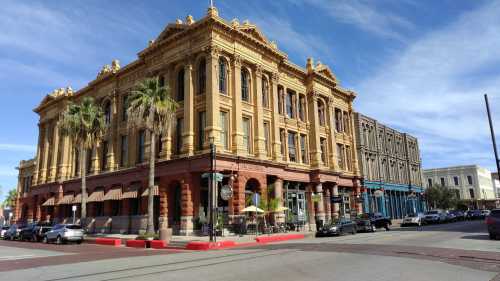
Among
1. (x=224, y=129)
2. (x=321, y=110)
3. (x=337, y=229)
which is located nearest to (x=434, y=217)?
(x=321, y=110)

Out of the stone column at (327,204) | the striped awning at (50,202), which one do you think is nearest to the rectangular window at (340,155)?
the stone column at (327,204)

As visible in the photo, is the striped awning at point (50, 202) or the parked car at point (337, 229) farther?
the striped awning at point (50, 202)

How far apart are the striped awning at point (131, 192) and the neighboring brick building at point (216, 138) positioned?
132 mm

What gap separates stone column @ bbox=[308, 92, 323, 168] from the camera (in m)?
43.9

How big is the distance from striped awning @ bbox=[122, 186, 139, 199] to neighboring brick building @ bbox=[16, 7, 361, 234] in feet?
0.43

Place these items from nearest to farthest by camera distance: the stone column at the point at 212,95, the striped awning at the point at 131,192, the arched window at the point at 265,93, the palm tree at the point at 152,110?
the palm tree at the point at 152,110, the stone column at the point at 212,95, the striped awning at the point at 131,192, the arched window at the point at 265,93

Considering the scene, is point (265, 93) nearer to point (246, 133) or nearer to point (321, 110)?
point (246, 133)

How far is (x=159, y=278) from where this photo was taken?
36.2 feet

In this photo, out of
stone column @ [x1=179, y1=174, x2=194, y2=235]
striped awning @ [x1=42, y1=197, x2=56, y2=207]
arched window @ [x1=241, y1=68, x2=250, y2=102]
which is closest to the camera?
stone column @ [x1=179, y1=174, x2=194, y2=235]

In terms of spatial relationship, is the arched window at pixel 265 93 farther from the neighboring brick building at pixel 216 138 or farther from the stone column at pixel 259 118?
the stone column at pixel 259 118

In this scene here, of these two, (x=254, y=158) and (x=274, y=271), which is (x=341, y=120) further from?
(x=274, y=271)

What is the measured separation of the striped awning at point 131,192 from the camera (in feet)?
119

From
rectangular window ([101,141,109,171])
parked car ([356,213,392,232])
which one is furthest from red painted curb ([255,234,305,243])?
rectangular window ([101,141,109,171])

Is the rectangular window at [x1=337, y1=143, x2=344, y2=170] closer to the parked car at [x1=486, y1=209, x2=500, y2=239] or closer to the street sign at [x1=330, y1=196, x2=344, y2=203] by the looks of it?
the street sign at [x1=330, y1=196, x2=344, y2=203]
